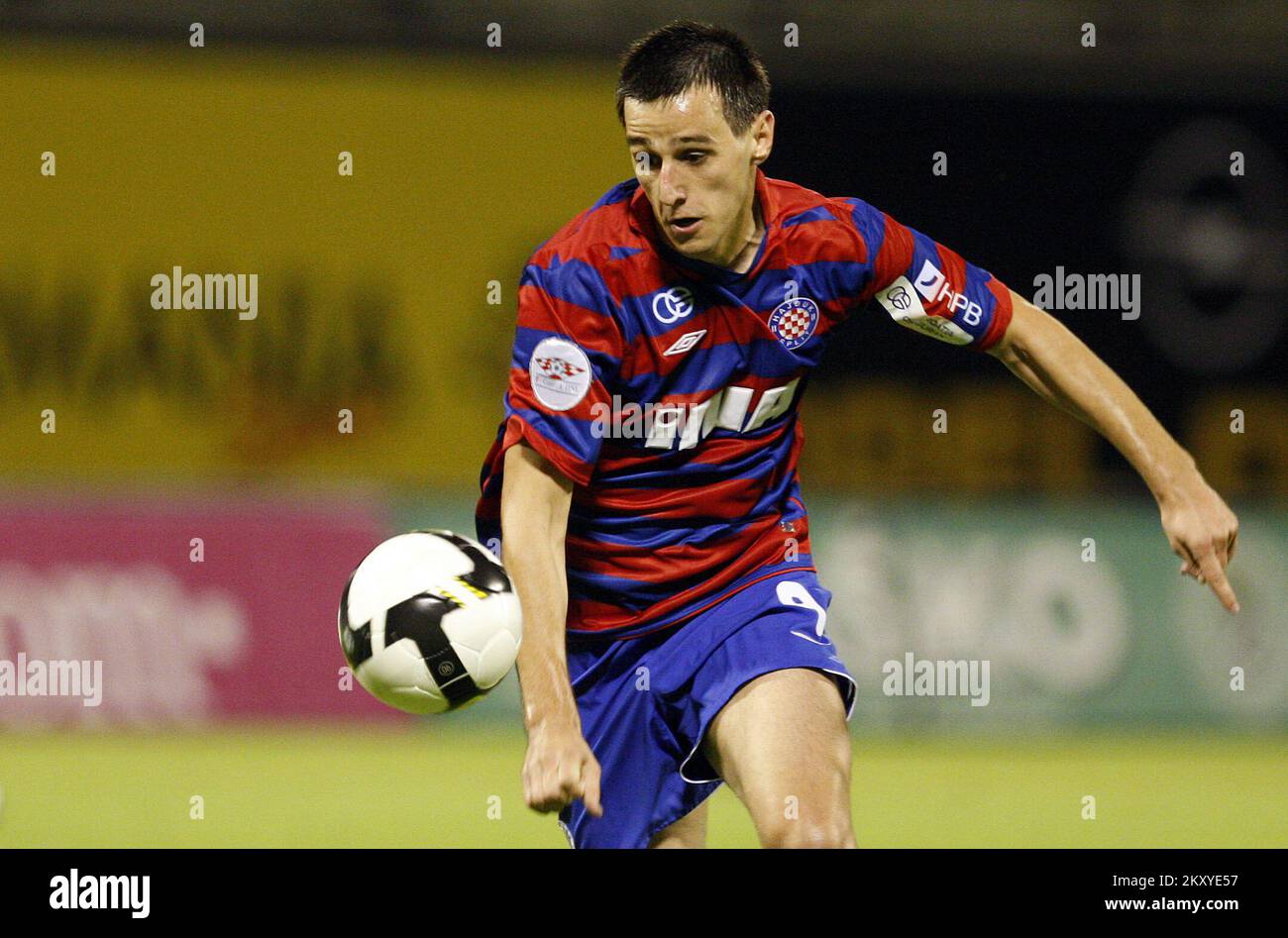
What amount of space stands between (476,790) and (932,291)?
472 cm

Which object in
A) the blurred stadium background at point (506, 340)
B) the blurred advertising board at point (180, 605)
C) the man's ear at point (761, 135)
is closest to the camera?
the man's ear at point (761, 135)

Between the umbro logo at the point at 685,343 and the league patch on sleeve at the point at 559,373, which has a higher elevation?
the umbro logo at the point at 685,343

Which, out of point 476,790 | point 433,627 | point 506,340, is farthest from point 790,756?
point 506,340

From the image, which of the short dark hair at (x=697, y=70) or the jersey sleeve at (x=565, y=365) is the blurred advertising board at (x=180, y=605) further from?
the short dark hair at (x=697, y=70)

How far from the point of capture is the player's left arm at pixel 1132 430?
4008 millimetres

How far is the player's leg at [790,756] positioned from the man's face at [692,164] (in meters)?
1.04

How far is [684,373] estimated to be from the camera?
4199 millimetres

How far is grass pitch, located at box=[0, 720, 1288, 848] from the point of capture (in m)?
7.07

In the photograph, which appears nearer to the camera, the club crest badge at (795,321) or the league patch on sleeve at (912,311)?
the club crest badge at (795,321)

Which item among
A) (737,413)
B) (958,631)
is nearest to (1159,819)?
(958,631)

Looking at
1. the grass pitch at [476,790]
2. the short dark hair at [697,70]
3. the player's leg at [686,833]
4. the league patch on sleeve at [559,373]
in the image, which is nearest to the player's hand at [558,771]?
the league patch on sleeve at [559,373]

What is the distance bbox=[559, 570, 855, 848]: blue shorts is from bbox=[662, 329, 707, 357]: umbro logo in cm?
61

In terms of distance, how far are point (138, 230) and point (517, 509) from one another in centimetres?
761

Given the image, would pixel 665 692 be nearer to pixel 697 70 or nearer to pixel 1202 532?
pixel 1202 532
